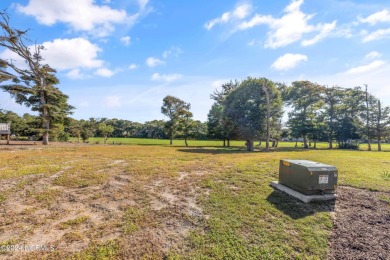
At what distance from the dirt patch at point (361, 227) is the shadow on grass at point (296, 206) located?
0.81 feet

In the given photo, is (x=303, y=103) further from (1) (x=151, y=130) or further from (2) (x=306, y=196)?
(1) (x=151, y=130)

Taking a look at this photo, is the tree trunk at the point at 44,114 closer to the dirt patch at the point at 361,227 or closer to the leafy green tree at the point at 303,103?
the dirt patch at the point at 361,227

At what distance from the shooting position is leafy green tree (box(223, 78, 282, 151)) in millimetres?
20375

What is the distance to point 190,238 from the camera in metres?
3.37

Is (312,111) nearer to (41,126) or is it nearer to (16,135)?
(41,126)

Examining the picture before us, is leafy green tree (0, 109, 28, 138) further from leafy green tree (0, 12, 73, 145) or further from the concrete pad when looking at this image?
the concrete pad

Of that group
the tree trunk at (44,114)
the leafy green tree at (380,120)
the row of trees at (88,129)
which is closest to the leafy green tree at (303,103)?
the leafy green tree at (380,120)

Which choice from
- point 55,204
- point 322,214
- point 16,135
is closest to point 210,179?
point 322,214

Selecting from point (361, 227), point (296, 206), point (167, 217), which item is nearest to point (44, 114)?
point (167, 217)

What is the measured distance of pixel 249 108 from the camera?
67.3ft

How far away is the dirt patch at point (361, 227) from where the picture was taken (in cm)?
319

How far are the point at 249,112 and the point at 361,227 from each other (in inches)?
673

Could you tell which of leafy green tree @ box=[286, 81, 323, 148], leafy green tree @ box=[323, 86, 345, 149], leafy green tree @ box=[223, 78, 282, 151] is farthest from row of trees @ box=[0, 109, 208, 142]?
leafy green tree @ box=[323, 86, 345, 149]

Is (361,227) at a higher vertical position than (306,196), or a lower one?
lower
